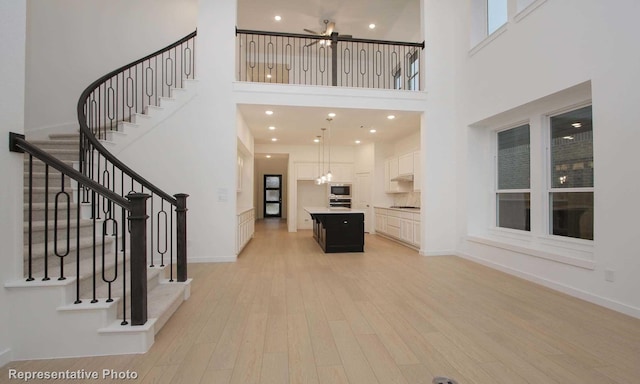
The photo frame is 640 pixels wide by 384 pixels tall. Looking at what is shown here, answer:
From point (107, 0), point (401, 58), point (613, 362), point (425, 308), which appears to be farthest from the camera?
point (401, 58)

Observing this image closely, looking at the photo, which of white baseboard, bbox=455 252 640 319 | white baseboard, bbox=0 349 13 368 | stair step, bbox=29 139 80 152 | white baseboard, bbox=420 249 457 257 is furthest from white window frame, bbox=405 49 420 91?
white baseboard, bbox=0 349 13 368

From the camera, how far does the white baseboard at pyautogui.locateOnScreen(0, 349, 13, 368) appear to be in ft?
5.97

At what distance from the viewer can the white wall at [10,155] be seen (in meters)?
1.84

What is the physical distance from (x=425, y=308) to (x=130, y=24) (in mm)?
7487

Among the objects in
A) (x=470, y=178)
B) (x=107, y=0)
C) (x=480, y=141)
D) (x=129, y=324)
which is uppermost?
(x=107, y=0)

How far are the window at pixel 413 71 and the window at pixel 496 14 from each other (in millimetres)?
2549

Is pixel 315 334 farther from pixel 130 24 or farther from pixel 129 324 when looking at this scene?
pixel 130 24

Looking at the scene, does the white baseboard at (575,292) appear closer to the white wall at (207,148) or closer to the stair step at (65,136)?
the white wall at (207,148)

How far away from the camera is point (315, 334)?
2.31m

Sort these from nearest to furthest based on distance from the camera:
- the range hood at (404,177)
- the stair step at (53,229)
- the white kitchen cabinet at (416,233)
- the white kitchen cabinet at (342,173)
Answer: the stair step at (53,229) < the white kitchen cabinet at (416,233) < the range hood at (404,177) < the white kitchen cabinet at (342,173)

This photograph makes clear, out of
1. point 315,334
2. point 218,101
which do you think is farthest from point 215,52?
point 315,334

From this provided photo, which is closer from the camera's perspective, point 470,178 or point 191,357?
point 191,357

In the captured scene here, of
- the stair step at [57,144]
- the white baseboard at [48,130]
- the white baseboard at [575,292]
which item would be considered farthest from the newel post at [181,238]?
the white baseboard at [575,292]

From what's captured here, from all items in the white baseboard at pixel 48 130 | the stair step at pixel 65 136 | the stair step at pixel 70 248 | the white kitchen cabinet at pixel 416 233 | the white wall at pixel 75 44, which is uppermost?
the white wall at pixel 75 44
